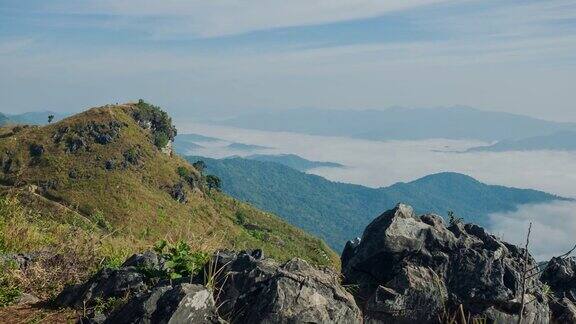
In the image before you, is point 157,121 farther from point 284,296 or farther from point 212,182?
point 284,296

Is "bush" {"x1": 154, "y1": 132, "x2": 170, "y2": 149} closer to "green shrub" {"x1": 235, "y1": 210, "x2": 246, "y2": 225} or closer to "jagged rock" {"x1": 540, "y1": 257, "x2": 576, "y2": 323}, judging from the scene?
"green shrub" {"x1": 235, "y1": 210, "x2": 246, "y2": 225}

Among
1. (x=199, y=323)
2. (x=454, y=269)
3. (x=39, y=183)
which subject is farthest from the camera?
(x=39, y=183)

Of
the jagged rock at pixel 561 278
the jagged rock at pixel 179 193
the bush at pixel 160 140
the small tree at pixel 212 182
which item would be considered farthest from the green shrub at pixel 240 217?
the jagged rock at pixel 561 278

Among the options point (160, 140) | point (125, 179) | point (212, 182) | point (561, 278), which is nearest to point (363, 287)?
point (561, 278)

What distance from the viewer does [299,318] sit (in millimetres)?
7730

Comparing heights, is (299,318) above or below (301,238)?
above

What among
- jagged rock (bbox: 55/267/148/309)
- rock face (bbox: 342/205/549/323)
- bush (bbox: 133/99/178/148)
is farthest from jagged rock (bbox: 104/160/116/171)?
rock face (bbox: 342/205/549/323)

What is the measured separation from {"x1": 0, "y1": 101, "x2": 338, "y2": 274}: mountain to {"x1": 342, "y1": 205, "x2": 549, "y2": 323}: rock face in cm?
7103

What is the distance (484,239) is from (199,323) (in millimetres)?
6259

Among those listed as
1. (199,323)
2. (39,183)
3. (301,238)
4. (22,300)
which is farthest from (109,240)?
(301,238)

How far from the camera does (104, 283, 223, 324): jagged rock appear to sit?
7.45 metres

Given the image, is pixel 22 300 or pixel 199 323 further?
pixel 22 300

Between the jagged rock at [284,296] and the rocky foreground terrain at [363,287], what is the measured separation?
0.6 inches

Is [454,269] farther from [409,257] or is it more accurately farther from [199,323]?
[199,323]
